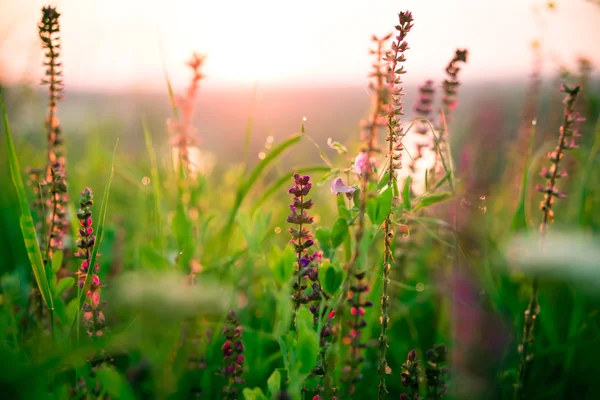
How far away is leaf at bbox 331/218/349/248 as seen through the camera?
1328mm

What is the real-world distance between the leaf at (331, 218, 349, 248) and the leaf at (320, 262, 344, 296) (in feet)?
0.37

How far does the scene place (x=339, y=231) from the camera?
1340 millimetres

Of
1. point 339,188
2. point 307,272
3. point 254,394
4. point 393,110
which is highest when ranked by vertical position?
point 393,110

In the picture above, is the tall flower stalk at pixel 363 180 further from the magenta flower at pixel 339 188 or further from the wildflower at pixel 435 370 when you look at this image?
the wildflower at pixel 435 370

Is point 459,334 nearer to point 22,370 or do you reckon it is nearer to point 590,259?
point 590,259

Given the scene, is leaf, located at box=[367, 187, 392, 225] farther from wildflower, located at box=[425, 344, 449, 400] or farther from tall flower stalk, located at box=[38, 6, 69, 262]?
tall flower stalk, located at box=[38, 6, 69, 262]

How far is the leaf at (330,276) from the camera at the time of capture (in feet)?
4.13

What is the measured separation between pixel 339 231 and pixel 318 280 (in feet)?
0.49

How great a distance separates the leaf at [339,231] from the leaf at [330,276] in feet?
0.37

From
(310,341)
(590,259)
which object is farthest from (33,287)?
(590,259)

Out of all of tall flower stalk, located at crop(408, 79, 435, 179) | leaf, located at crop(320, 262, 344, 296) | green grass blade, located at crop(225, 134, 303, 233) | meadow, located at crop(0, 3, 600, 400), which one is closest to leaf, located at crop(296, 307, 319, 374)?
meadow, located at crop(0, 3, 600, 400)

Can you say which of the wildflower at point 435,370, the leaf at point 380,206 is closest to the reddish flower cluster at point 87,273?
the leaf at point 380,206

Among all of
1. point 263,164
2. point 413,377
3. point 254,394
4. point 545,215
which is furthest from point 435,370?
point 263,164

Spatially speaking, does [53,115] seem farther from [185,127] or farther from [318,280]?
[318,280]
